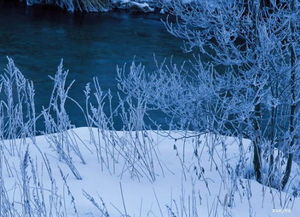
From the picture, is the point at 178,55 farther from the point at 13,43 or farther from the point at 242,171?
the point at 242,171

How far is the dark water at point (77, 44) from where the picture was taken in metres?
11.5

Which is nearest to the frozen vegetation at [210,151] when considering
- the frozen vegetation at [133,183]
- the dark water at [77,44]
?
the frozen vegetation at [133,183]

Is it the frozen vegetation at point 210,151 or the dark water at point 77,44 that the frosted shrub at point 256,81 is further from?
the dark water at point 77,44

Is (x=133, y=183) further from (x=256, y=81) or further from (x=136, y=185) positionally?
(x=256, y=81)

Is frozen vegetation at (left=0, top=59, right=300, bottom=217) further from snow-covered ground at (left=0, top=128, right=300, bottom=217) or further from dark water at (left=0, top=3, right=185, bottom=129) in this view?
dark water at (left=0, top=3, right=185, bottom=129)

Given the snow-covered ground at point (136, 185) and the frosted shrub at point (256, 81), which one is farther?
the frosted shrub at point (256, 81)

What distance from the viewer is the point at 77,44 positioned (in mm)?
14328

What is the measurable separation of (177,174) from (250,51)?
1217mm

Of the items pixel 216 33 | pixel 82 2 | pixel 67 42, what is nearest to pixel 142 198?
pixel 216 33

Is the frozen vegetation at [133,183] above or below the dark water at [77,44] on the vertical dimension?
below

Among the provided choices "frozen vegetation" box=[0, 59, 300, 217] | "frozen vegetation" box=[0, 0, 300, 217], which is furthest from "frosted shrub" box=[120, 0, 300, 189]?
"frozen vegetation" box=[0, 59, 300, 217]

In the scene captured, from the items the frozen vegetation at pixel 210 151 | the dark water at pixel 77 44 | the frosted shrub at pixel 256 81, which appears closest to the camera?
the frozen vegetation at pixel 210 151

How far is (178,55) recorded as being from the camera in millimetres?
13758

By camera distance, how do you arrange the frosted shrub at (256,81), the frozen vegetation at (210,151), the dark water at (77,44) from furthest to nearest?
the dark water at (77,44) < the frosted shrub at (256,81) < the frozen vegetation at (210,151)
